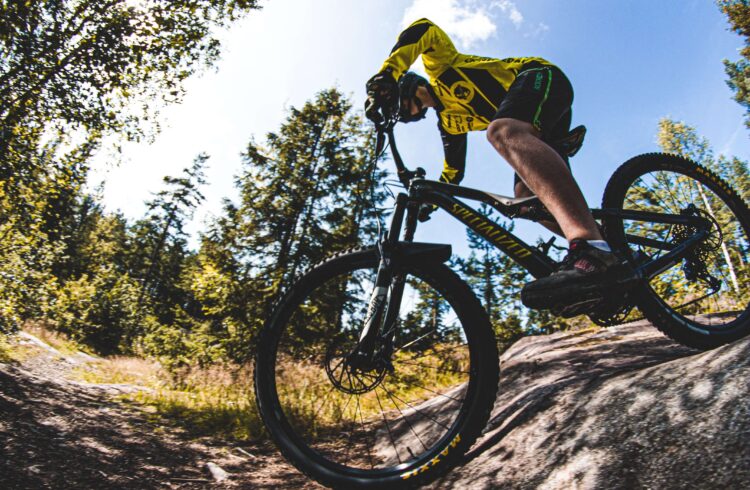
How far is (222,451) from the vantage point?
377cm

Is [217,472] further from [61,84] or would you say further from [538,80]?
[61,84]

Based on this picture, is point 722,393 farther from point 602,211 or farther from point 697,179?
point 697,179

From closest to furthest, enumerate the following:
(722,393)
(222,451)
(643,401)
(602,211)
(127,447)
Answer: (722,393) → (643,401) → (602,211) → (127,447) → (222,451)

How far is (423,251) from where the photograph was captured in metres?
1.96

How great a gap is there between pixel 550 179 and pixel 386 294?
104 cm

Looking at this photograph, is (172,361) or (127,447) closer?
(127,447)

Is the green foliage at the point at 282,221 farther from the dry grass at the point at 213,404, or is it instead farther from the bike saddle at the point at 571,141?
the bike saddle at the point at 571,141

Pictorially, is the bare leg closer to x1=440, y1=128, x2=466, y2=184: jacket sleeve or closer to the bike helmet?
the bike helmet

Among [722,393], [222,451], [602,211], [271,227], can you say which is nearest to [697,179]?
[602,211]

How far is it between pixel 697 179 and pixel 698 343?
1358 mm

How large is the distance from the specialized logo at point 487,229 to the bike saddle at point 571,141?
0.93 metres

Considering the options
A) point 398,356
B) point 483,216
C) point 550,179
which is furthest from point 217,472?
point 550,179

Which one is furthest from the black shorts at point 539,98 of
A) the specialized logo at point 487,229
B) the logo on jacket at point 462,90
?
the specialized logo at point 487,229

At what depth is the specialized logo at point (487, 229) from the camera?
A: 208cm
